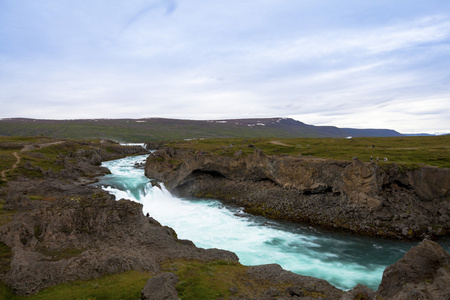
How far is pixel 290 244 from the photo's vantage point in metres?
30.6

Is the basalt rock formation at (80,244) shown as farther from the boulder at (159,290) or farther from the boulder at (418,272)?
the boulder at (418,272)

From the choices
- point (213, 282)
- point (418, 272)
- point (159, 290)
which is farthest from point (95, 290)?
A: point (418, 272)

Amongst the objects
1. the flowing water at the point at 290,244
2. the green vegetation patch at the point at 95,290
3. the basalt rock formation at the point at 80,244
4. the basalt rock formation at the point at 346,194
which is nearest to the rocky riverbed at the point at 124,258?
the basalt rock formation at the point at 80,244

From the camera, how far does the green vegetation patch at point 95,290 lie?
44.3 ft

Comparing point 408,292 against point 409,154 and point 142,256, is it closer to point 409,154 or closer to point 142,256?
point 142,256

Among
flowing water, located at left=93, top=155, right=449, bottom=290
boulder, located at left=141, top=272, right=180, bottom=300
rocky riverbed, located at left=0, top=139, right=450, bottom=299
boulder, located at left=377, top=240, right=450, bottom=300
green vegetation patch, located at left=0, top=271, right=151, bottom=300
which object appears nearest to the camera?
boulder, located at left=377, top=240, right=450, bottom=300

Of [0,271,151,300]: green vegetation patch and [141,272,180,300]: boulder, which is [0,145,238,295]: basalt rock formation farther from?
[141,272,180,300]: boulder

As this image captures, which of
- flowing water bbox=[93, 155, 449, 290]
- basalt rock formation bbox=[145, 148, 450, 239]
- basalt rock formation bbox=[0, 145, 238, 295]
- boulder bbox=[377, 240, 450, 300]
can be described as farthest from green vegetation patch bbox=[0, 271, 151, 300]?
basalt rock formation bbox=[145, 148, 450, 239]

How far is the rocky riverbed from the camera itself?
13.2 m

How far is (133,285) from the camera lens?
1443 cm

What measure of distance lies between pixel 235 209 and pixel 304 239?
14.8 metres

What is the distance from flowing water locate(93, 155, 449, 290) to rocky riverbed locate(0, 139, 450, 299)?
8.13 metres

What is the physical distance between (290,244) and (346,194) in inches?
531

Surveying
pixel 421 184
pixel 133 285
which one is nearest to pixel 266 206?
pixel 421 184
